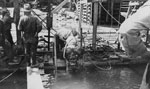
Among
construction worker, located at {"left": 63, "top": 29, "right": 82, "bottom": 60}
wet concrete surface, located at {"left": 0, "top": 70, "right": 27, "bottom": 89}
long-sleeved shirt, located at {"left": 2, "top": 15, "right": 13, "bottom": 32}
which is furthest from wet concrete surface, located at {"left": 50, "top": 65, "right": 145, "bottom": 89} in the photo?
long-sleeved shirt, located at {"left": 2, "top": 15, "right": 13, "bottom": 32}

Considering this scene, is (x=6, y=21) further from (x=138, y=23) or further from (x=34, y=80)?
(x=138, y=23)

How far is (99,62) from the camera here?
449 inches

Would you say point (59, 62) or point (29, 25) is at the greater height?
point (29, 25)

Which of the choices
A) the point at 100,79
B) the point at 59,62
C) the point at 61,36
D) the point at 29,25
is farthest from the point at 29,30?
the point at 100,79

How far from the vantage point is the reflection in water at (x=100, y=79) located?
9336mm

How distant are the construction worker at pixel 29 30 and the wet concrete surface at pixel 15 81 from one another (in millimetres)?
625

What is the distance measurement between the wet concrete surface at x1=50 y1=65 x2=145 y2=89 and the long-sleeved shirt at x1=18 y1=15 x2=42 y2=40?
2.19 meters

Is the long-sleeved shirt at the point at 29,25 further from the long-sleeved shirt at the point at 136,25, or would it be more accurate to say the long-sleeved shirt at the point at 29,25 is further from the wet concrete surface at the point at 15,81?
the long-sleeved shirt at the point at 136,25

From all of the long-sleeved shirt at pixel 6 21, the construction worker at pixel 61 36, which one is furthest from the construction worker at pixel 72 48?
the long-sleeved shirt at pixel 6 21

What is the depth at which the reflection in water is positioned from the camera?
30.6 ft

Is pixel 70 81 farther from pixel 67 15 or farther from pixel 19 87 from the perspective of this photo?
pixel 67 15

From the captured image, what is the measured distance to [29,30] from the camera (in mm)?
9836

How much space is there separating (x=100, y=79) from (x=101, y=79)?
4cm

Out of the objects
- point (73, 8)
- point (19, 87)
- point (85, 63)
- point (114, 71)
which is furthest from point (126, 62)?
point (73, 8)
